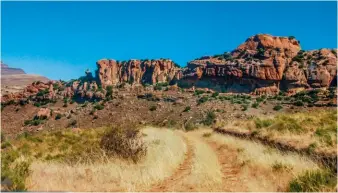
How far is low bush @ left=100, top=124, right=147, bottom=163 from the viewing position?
12.8m

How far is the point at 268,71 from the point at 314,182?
229 feet

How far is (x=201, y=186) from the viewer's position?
855cm

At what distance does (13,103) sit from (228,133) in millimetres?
53164

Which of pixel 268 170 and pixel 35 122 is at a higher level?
pixel 268 170

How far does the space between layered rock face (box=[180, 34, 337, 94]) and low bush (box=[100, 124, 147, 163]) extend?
63.4m

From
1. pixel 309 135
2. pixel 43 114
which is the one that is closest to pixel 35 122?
pixel 43 114

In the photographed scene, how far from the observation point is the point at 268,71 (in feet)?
244

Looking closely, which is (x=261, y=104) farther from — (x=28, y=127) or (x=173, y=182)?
(x=173, y=182)

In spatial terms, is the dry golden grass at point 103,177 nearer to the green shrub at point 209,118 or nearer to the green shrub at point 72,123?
the green shrub at point 209,118

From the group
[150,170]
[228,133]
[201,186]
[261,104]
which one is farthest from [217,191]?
[261,104]

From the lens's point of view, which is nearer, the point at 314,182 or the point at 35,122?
the point at 314,182

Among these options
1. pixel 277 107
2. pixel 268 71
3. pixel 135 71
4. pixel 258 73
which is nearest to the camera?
pixel 277 107

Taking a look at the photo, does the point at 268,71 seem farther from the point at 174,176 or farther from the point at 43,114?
the point at 174,176

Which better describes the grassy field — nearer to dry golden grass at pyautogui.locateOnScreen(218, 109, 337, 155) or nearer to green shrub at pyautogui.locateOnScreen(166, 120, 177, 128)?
dry golden grass at pyautogui.locateOnScreen(218, 109, 337, 155)
